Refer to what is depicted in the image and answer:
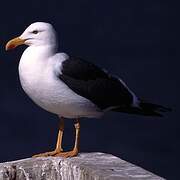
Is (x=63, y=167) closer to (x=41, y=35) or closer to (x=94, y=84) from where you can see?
(x=94, y=84)

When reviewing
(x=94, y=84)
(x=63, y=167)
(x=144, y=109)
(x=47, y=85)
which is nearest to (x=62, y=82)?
(x=47, y=85)

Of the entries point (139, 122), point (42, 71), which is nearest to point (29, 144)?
point (139, 122)

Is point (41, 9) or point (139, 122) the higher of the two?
point (41, 9)

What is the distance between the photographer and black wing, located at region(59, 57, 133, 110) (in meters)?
6.55

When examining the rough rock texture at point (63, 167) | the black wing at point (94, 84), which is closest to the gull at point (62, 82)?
the black wing at point (94, 84)

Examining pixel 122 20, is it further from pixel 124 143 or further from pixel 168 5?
pixel 124 143

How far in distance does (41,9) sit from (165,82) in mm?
1807

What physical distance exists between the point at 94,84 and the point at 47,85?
39 cm

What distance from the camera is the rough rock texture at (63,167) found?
5.88 metres

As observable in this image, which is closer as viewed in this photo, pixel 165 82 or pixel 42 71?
pixel 42 71

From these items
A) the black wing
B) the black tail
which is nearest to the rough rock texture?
the black wing

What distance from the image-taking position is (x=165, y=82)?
40.5ft

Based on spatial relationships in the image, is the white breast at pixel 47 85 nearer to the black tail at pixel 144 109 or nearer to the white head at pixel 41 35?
the white head at pixel 41 35

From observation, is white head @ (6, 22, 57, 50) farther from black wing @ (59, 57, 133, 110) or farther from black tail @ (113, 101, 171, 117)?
black tail @ (113, 101, 171, 117)
